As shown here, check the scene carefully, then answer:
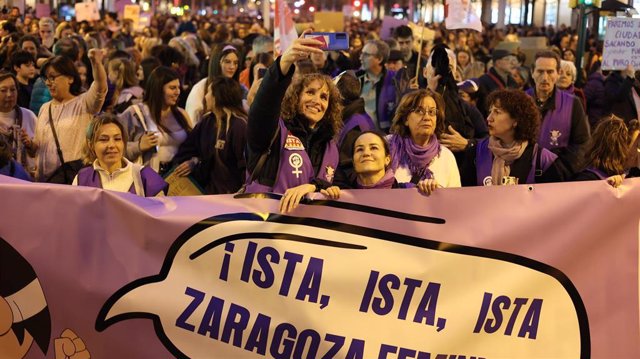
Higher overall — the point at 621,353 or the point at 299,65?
the point at 299,65

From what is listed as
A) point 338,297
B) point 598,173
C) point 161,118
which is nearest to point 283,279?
point 338,297

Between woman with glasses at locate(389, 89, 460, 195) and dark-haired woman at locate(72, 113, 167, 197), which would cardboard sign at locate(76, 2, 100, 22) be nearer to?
dark-haired woman at locate(72, 113, 167, 197)

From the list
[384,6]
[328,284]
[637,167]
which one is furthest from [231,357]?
[384,6]

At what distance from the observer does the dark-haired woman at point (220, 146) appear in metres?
7.99

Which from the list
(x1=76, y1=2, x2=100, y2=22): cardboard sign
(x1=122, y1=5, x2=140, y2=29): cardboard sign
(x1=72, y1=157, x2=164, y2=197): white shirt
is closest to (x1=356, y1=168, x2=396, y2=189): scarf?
(x1=72, y1=157, x2=164, y2=197): white shirt

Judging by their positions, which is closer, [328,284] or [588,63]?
[328,284]

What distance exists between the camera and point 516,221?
16.1 ft

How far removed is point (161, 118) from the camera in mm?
8586

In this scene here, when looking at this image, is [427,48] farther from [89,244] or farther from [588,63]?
[89,244]

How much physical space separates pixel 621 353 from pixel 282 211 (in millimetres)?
1639

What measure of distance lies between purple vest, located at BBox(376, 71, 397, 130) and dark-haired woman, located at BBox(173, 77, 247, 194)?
252 cm

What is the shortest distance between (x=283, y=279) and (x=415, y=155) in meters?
1.55

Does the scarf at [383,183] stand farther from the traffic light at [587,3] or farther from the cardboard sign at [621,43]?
the traffic light at [587,3]

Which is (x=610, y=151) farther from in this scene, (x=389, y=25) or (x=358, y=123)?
(x=389, y=25)
